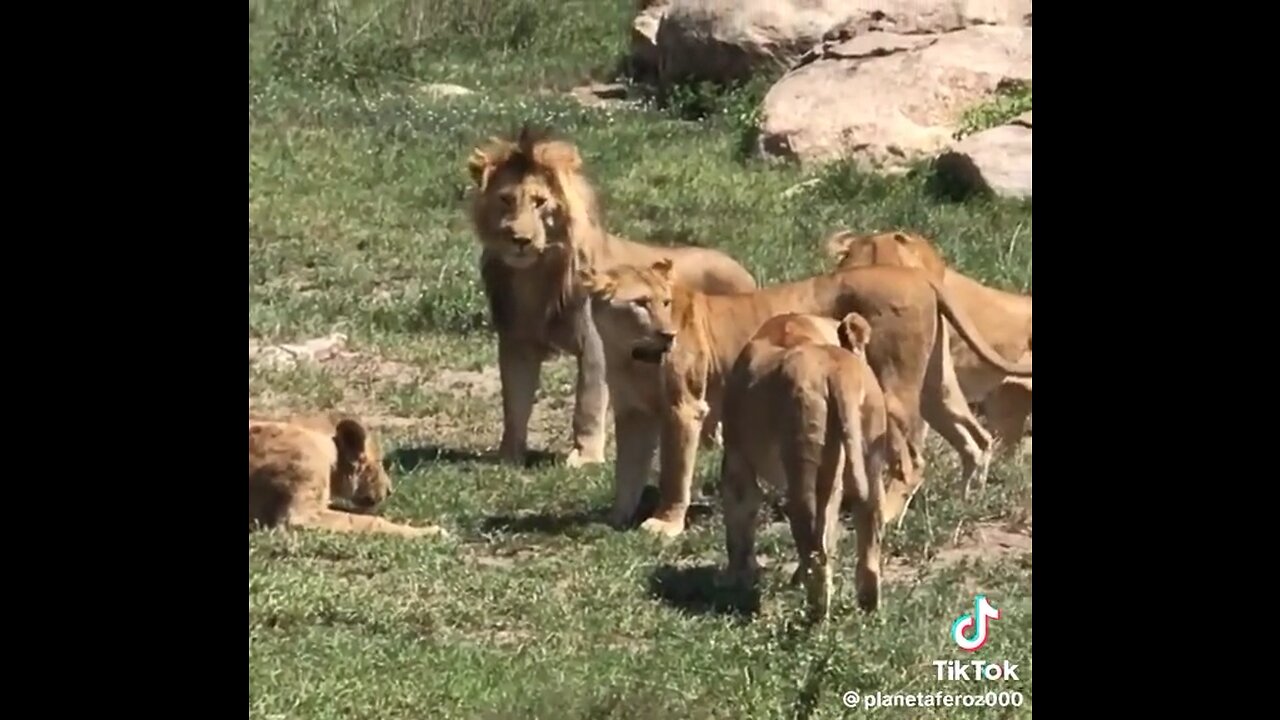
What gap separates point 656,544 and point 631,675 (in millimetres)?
1170

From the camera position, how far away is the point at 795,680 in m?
6.14

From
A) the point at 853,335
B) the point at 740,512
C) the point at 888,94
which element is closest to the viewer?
the point at 740,512

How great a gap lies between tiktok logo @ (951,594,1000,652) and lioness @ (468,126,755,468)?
1.99 meters

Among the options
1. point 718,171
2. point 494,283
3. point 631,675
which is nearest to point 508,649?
point 631,675

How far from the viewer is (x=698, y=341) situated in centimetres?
757

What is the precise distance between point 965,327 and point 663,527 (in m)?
1.26

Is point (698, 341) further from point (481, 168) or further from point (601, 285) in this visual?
point (481, 168)

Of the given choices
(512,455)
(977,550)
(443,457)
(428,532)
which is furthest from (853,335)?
(443,457)

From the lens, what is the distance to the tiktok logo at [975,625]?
6504 millimetres

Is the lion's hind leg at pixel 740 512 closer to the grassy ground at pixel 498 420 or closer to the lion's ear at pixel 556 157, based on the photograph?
the grassy ground at pixel 498 420

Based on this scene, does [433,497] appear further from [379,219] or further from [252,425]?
[379,219]

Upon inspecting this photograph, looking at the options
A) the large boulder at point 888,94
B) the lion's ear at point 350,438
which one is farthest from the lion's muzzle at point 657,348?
the large boulder at point 888,94

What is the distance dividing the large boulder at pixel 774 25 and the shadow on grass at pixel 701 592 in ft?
20.2

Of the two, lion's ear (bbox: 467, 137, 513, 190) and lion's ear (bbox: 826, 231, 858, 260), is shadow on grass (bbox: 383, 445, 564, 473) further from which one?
lion's ear (bbox: 826, 231, 858, 260)
